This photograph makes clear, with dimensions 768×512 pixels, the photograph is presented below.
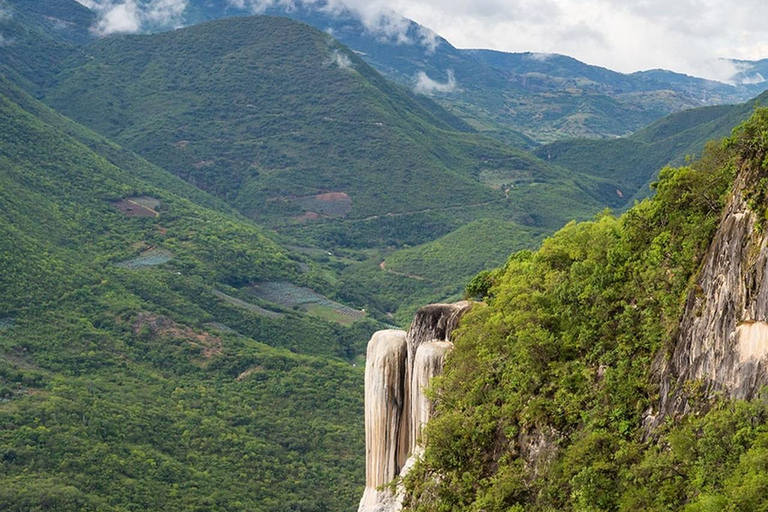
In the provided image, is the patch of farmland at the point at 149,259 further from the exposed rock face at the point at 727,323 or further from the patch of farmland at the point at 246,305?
the exposed rock face at the point at 727,323

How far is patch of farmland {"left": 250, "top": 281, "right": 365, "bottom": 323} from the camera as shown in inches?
5108

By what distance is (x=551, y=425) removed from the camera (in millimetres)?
20969

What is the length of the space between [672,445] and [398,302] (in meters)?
128

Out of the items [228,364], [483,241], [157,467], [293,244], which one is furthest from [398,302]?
[157,467]

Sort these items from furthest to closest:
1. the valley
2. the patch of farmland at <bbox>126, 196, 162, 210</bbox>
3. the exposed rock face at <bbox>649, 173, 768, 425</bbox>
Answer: the patch of farmland at <bbox>126, 196, 162, 210</bbox>
the valley
the exposed rock face at <bbox>649, 173, 768, 425</bbox>

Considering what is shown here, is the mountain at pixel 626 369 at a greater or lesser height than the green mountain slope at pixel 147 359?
greater

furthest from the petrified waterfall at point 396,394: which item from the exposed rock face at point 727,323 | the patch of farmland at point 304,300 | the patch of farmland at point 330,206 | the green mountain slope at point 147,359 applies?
the patch of farmland at point 330,206

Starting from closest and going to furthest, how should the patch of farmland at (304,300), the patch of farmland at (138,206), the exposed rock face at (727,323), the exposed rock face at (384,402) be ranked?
the exposed rock face at (727,323) < the exposed rock face at (384,402) < the patch of farmland at (304,300) < the patch of farmland at (138,206)

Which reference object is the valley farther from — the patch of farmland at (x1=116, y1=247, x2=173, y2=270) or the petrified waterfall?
the patch of farmland at (x1=116, y1=247, x2=173, y2=270)

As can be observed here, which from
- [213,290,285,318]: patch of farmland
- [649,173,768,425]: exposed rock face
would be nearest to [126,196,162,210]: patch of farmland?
[213,290,285,318]: patch of farmland

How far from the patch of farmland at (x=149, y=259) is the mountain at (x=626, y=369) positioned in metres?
101

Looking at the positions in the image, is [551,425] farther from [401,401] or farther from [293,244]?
[293,244]

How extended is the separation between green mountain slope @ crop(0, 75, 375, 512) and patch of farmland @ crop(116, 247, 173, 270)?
0.24 meters

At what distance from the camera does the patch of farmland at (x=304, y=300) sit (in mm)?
129750
